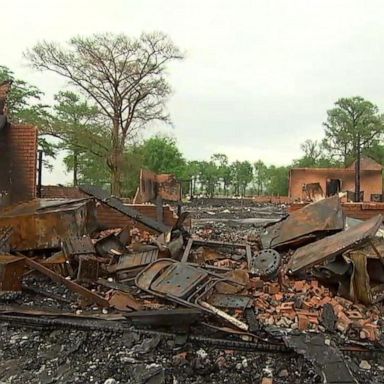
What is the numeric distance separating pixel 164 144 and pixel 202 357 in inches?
1408

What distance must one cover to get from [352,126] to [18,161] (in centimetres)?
4226

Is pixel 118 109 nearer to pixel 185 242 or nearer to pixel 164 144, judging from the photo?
pixel 164 144

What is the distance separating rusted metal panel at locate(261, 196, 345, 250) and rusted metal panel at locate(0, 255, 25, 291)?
3158mm

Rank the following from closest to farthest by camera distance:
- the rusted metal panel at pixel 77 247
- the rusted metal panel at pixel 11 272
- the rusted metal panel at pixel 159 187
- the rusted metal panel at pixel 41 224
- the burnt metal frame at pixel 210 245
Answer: the rusted metal panel at pixel 11 272, the burnt metal frame at pixel 210 245, the rusted metal panel at pixel 77 247, the rusted metal panel at pixel 41 224, the rusted metal panel at pixel 159 187

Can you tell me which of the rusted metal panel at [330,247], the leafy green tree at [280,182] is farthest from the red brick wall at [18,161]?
the leafy green tree at [280,182]

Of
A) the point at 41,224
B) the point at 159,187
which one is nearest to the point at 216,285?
the point at 41,224

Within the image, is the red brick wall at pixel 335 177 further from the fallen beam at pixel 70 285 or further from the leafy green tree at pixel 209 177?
the fallen beam at pixel 70 285

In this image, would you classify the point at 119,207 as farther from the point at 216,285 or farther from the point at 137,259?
the point at 216,285

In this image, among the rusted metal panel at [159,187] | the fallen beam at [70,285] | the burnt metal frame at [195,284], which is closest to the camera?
the burnt metal frame at [195,284]

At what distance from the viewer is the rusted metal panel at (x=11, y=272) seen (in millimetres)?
5055

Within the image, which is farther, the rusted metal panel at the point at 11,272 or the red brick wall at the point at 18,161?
the red brick wall at the point at 18,161

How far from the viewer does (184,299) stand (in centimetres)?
414

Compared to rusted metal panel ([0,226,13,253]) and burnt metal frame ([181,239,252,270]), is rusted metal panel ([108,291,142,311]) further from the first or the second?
rusted metal panel ([0,226,13,253])

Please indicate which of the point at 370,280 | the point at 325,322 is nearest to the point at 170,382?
the point at 325,322
